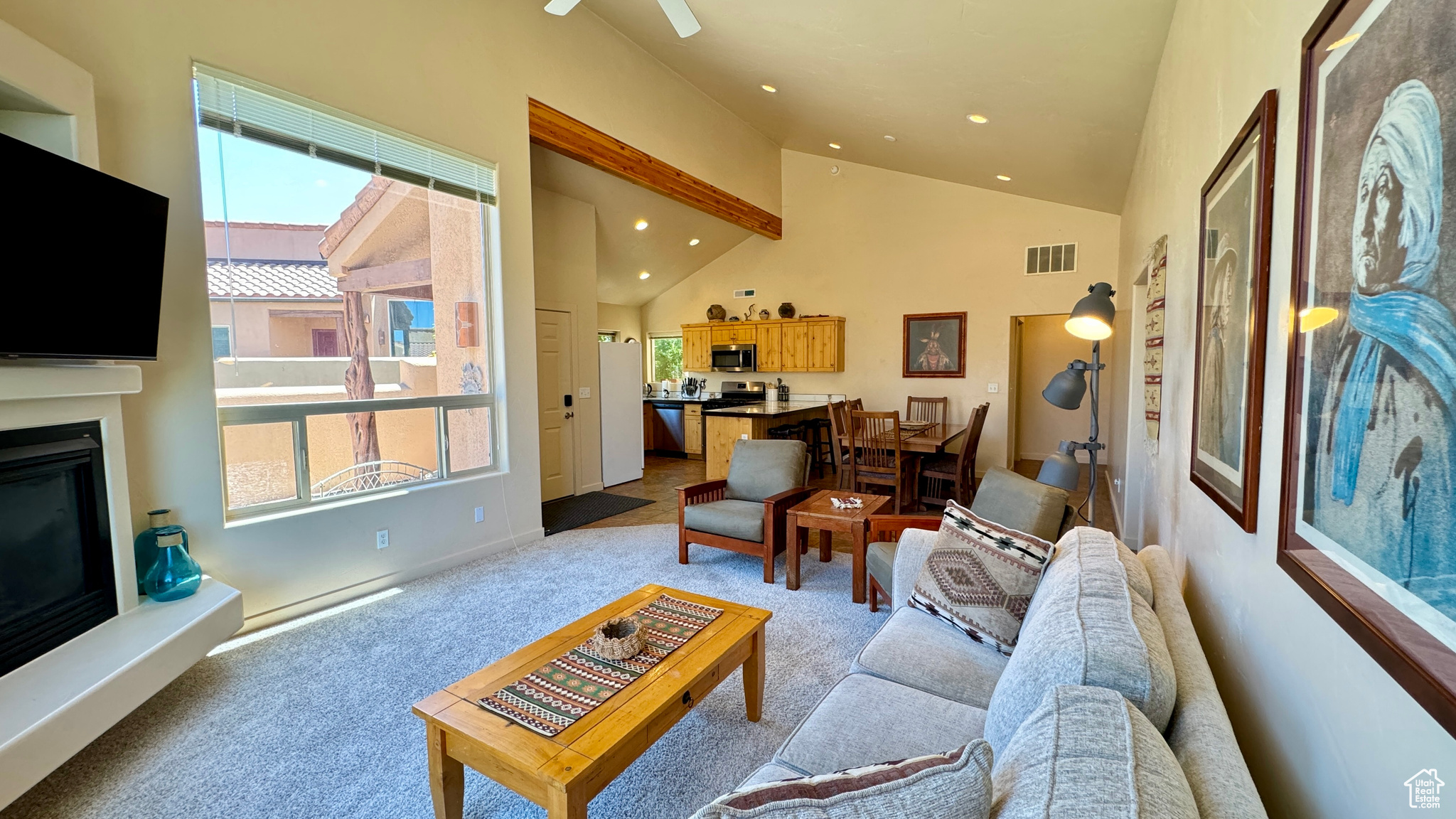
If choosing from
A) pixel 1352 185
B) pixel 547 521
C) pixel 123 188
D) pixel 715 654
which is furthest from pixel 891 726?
pixel 547 521

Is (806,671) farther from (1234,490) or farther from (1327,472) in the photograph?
(1327,472)

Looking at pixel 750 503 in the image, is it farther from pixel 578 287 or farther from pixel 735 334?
pixel 735 334

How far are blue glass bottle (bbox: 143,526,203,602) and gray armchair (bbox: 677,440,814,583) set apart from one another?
2485mm

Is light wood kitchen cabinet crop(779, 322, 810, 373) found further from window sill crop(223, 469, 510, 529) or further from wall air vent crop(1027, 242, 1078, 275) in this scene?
window sill crop(223, 469, 510, 529)

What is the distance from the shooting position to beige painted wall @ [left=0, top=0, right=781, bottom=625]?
263 cm

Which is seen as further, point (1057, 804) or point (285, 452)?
point (285, 452)

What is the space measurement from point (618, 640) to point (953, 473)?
157 inches

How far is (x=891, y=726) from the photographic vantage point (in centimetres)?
151

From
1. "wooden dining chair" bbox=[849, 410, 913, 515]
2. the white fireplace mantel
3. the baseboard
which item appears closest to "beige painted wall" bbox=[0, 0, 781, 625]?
the baseboard

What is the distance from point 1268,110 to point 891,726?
1.61 metres

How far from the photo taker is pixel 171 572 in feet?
8.49

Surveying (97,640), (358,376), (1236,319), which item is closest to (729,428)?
(358,376)

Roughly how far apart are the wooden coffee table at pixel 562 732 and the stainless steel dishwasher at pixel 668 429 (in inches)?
264

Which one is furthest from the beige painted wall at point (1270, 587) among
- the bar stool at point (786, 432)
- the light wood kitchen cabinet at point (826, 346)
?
the light wood kitchen cabinet at point (826, 346)
